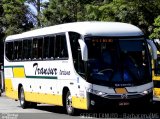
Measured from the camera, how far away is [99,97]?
16.4m

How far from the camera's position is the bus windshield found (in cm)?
1664

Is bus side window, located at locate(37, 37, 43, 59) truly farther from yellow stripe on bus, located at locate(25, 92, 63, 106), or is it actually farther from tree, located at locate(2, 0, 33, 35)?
tree, located at locate(2, 0, 33, 35)

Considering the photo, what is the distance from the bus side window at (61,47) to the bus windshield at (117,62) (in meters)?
1.55

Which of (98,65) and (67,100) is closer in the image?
(98,65)

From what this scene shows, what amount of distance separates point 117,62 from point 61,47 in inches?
99.0

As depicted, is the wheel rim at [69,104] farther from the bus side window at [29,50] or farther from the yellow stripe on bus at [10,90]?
the yellow stripe on bus at [10,90]

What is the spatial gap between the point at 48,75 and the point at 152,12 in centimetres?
939

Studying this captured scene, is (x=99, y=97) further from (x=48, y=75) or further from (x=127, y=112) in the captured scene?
(x=48, y=75)

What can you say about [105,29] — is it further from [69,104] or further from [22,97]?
[22,97]

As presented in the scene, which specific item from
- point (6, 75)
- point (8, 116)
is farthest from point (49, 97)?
point (6, 75)

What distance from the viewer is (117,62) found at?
666 inches

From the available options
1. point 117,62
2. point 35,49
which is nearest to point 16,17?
point 35,49

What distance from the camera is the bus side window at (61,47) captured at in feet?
60.2

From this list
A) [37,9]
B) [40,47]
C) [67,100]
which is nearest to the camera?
[67,100]
